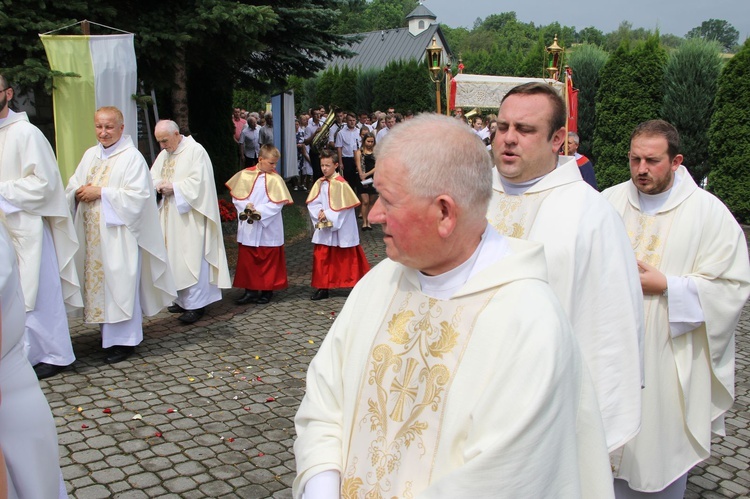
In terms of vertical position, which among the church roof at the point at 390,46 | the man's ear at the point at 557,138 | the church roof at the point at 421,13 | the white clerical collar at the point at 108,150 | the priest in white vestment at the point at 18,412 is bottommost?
the priest in white vestment at the point at 18,412

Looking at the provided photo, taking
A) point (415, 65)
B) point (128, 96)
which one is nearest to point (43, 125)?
point (128, 96)

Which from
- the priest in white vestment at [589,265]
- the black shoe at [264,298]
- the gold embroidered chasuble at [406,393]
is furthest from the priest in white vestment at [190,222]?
the gold embroidered chasuble at [406,393]

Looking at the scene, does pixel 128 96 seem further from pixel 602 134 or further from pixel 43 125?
pixel 602 134

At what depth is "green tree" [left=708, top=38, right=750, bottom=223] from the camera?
13164 mm

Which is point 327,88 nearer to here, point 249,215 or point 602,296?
point 249,215

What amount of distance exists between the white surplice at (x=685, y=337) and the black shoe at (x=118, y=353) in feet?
13.9

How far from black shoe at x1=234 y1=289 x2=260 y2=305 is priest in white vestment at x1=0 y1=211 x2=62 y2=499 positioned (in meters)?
6.20

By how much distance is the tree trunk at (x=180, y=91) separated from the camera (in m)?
10.8

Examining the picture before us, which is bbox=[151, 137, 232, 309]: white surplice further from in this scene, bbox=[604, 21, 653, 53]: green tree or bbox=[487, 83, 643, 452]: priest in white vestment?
bbox=[604, 21, 653, 53]: green tree

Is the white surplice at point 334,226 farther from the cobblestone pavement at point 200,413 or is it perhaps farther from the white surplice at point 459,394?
the white surplice at point 459,394

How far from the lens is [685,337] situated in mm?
3660

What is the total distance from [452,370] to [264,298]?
6654 millimetres

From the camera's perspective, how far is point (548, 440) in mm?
1748

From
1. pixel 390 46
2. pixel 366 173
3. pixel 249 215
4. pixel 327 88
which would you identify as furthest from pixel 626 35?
pixel 390 46
